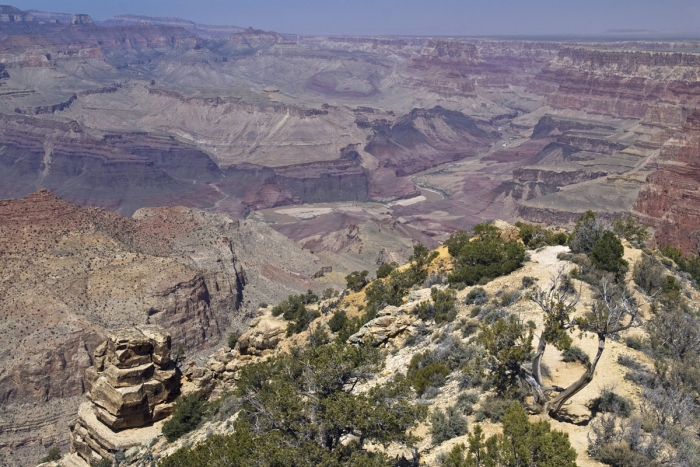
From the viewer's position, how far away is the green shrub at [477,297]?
26594 mm

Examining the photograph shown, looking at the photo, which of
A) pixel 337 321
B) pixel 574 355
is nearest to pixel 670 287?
pixel 574 355

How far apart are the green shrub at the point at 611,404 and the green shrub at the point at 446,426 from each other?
11.5 ft

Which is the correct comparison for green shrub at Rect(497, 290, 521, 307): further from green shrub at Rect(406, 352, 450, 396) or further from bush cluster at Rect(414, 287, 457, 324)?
green shrub at Rect(406, 352, 450, 396)

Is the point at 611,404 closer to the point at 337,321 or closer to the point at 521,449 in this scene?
the point at 521,449

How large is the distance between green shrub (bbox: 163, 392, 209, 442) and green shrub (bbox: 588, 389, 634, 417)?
664 inches

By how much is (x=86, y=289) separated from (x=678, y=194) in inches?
2938

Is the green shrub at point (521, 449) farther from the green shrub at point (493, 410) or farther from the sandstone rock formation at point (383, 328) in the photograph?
the sandstone rock formation at point (383, 328)

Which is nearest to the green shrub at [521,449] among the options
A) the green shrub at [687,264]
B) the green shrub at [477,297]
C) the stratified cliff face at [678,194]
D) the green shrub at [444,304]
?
the green shrub at [444,304]

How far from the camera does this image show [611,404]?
17.5 m

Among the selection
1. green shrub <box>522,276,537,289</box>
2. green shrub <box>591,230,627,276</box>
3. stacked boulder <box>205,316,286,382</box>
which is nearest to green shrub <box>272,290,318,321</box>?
stacked boulder <box>205,316,286,382</box>

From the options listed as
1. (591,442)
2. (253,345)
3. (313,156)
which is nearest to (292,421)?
(591,442)

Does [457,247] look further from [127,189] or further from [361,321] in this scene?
[127,189]

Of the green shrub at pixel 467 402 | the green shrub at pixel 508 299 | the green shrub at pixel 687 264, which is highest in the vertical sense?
the green shrub at pixel 508 299

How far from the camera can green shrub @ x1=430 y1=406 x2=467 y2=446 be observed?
1786cm
